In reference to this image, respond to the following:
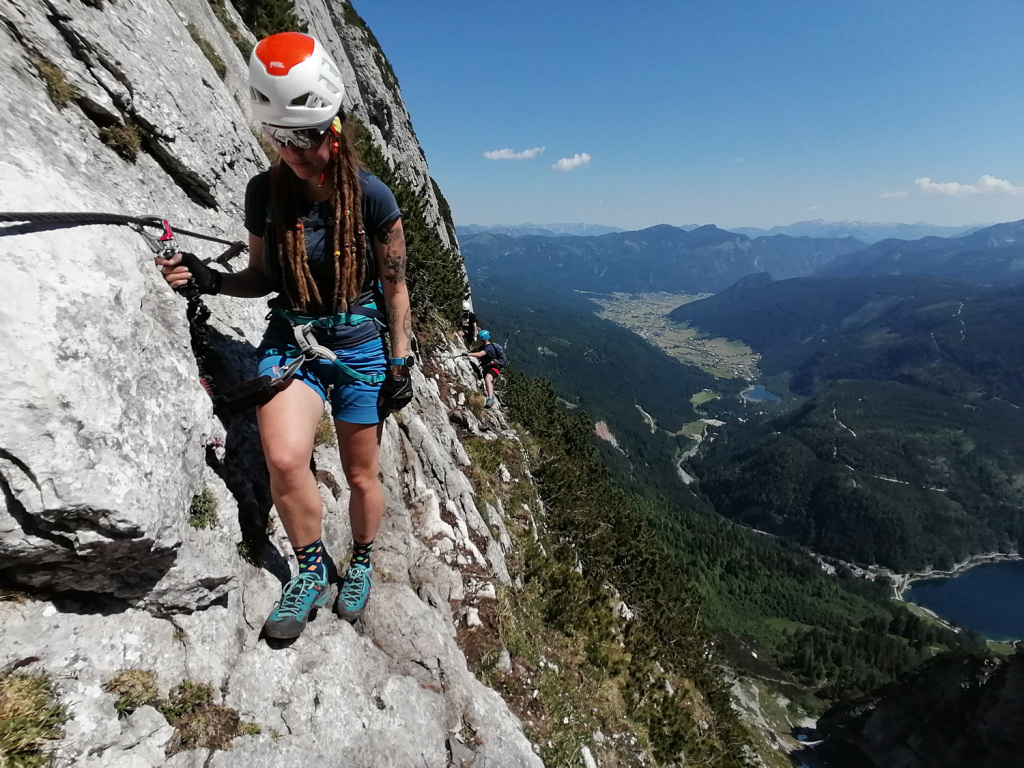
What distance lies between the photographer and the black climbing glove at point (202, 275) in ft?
15.6

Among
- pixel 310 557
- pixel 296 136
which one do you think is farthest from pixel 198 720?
pixel 296 136

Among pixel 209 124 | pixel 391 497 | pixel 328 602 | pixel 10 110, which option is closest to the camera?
pixel 10 110

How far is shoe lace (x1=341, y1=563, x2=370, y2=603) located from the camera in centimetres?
563

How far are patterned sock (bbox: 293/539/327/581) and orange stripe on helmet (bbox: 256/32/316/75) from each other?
4088 mm

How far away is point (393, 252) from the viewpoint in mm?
4598

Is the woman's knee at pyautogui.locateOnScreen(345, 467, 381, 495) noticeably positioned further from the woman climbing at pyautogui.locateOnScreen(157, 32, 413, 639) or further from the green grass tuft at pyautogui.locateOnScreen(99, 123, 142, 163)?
the green grass tuft at pyautogui.locateOnScreen(99, 123, 142, 163)

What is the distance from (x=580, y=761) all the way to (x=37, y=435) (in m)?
7.63

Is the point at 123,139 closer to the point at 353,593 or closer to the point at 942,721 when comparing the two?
the point at 353,593

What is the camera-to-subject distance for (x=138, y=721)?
363 cm

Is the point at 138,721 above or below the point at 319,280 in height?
below

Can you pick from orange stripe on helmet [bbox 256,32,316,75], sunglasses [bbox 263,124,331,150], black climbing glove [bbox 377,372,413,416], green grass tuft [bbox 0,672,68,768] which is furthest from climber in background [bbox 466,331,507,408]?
green grass tuft [bbox 0,672,68,768]

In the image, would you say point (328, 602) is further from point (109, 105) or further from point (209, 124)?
point (209, 124)

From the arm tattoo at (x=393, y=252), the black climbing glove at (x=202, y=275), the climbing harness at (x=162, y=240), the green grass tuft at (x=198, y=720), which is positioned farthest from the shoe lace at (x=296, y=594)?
the arm tattoo at (x=393, y=252)

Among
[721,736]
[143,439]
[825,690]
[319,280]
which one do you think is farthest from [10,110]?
[825,690]
